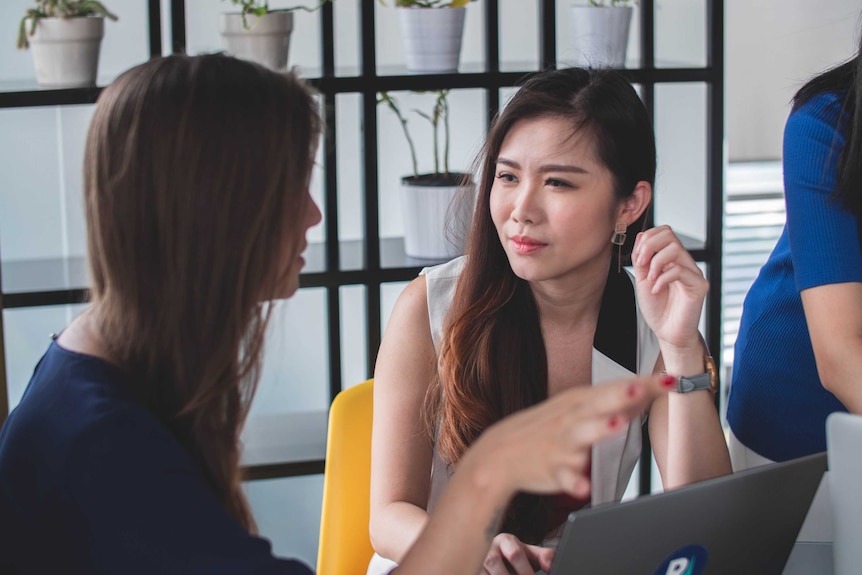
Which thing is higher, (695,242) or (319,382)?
(695,242)

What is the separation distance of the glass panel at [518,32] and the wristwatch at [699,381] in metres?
1.58

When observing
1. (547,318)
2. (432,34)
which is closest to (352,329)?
(432,34)

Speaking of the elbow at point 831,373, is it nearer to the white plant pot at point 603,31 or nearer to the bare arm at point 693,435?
the bare arm at point 693,435

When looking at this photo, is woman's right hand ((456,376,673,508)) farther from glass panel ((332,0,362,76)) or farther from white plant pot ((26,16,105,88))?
glass panel ((332,0,362,76))

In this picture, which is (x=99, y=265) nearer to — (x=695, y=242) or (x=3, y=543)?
(x=3, y=543)

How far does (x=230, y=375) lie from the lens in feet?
3.71

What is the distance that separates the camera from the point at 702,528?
113 centimetres

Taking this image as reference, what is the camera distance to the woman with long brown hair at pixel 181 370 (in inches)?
38.2

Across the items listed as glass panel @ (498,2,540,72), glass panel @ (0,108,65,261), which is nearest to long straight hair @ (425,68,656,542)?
glass panel @ (498,2,540,72)

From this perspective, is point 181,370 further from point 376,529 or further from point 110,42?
point 110,42

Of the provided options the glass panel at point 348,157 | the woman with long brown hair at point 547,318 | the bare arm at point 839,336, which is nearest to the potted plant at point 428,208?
the glass panel at point 348,157

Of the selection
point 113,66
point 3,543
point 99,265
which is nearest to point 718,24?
point 113,66

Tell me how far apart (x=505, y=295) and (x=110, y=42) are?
5.04 ft

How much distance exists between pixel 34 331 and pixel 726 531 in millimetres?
2156
